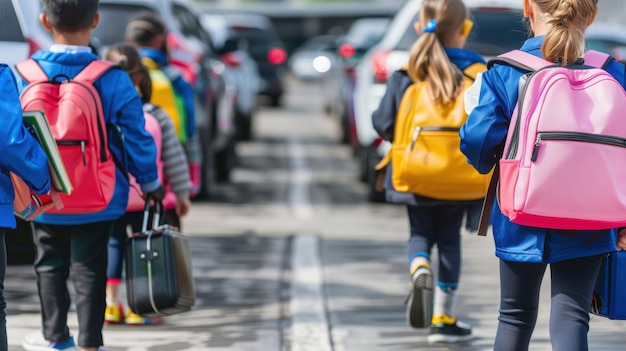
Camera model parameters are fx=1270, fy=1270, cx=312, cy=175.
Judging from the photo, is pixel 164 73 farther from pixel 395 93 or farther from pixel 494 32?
pixel 494 32

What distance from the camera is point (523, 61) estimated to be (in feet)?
14.1

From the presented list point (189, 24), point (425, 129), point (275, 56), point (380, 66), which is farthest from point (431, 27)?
point (275, 56)

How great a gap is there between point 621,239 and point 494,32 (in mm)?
5358

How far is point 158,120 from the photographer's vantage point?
6492 millimetres

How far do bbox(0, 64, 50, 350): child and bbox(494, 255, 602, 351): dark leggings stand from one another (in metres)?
1.69

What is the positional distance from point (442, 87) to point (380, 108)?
42 cm

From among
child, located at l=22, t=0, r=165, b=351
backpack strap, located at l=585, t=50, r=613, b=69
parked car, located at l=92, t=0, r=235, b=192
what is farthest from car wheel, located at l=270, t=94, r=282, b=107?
backpack strap, located at l=585, t=50, r=613, b=69

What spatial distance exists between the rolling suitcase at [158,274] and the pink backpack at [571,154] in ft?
6.37

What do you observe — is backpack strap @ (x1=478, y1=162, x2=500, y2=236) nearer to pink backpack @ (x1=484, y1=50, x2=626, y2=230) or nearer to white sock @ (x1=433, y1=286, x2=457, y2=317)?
pink backpack @ (x1=484, y1=50, x2=626, y2=230)

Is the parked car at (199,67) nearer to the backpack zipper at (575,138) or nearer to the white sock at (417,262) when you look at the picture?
the white sock at (417,262)

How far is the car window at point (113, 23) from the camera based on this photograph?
9.46 meters

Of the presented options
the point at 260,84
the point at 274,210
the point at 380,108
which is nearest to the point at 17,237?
the point at 380,108

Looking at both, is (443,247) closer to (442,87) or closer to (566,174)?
(442,87)

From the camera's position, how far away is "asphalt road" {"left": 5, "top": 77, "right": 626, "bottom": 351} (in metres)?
6.22
